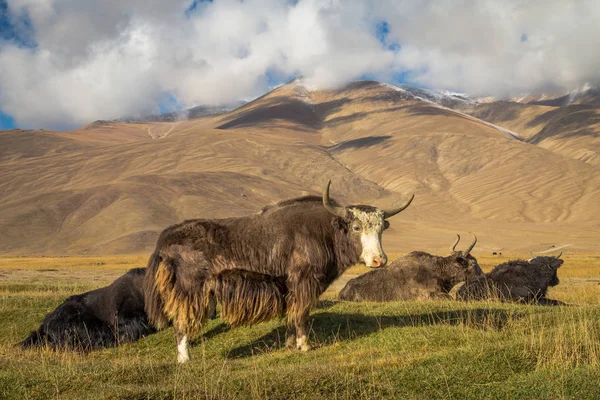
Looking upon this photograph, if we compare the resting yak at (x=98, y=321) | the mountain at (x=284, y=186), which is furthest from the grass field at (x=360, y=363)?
the mountain at (x=284, y=186)

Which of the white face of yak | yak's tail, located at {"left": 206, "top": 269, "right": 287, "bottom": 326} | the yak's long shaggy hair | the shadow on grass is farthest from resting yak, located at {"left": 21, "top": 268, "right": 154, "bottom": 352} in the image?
the white face of yak

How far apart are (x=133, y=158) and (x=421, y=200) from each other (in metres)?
70.7

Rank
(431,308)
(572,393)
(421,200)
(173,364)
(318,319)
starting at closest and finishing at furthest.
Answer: (572,393), (173,364), (318,319), (431,308), (421,200)

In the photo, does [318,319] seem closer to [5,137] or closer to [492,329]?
[492,329]

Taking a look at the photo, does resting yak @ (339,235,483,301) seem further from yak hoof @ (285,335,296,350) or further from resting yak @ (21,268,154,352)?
yak hoof @ (285,335,296,350)

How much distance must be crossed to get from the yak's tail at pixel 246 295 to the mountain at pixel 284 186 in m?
64.0

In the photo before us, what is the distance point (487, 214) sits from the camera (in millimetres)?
122062

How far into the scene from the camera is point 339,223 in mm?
10156

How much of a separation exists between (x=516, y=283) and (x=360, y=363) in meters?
9.66

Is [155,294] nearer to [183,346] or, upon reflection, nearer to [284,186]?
[183,346]

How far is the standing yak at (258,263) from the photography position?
9805 mm

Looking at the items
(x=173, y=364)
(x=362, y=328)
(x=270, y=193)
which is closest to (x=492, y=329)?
(x=362, y=328)

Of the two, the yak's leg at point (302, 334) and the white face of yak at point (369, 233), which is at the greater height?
the white face of yak at point (369, 233)

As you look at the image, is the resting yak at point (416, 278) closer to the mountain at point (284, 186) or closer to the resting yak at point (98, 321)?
the resting yak at point (98, 321)
